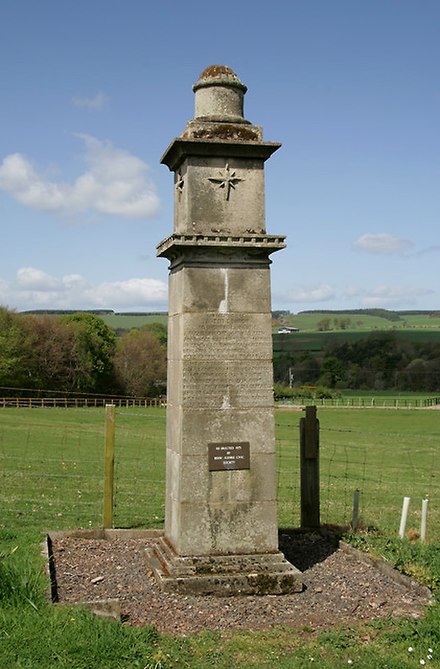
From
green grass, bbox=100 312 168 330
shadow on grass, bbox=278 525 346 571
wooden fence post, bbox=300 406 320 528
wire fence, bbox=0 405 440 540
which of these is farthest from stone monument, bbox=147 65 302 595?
green grass, bbox=100 312 168 330

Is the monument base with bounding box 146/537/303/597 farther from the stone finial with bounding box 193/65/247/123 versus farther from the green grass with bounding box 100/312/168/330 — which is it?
the green grass with bounding box 100/312/168/330

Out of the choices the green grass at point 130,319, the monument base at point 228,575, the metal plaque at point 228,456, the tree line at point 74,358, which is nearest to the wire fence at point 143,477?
the monument base at point 228,575

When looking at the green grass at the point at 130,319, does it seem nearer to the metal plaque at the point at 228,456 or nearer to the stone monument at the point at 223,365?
the stone monument at the point at 223,365

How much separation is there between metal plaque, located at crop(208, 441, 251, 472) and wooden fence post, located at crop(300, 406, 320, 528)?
2.43 metres

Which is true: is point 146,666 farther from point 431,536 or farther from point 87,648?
point 431,536

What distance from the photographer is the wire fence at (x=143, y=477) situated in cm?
1280

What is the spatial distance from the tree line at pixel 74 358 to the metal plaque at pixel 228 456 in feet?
188

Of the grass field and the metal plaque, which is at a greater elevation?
the metal plaque

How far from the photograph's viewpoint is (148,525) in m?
11.8

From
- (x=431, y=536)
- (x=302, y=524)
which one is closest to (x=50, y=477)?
(x=302, y=524)

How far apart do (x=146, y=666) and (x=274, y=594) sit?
2.70 m

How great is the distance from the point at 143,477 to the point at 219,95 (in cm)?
1223

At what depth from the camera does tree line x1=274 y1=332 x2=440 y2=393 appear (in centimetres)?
10338

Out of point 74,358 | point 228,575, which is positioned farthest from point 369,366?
Answer: point 228,575
